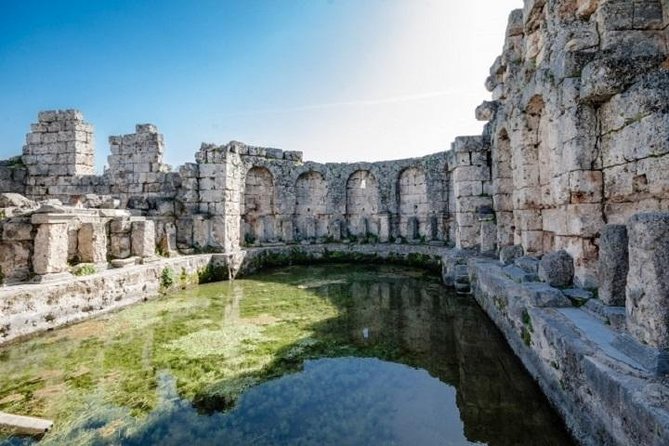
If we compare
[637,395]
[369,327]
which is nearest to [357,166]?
[369,327]

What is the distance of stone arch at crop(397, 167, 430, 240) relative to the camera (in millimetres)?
12234

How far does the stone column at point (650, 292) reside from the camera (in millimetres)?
2215

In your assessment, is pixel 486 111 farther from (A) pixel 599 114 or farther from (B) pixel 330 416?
(B) pixel 330 416

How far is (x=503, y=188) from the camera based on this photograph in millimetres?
7164

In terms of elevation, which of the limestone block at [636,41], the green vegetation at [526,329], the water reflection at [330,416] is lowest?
the water reflection at [330,416]

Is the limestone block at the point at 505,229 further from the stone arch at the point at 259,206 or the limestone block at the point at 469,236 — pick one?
the stone arch at the point at 259,206

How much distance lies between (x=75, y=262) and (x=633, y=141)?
26.6 ft

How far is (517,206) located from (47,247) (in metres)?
7.60

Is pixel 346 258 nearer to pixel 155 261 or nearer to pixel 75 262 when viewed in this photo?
pixel 155 261

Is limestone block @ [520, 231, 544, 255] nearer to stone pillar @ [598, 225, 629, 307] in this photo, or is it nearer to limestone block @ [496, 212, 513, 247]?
limestone block @ [496, 212, 513, 247]

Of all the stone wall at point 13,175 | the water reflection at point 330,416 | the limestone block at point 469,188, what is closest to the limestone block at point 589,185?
the water reflection at point 330,416

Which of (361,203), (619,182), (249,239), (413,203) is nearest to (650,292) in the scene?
(619,182)

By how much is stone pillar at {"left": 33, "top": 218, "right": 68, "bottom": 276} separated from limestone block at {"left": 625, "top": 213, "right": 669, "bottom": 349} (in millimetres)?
7149

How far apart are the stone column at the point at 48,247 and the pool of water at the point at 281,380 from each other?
1.01 metres
